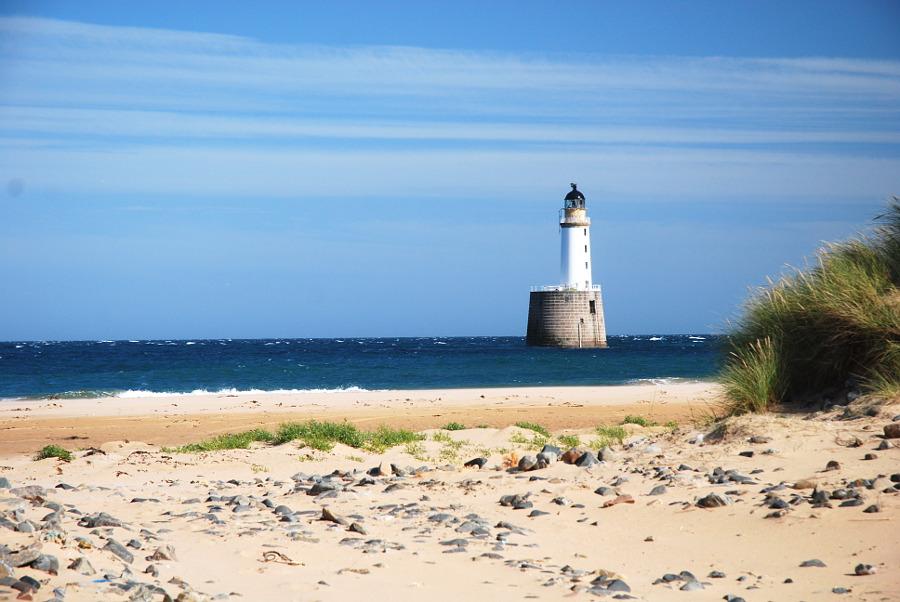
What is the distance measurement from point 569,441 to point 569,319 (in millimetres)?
47654

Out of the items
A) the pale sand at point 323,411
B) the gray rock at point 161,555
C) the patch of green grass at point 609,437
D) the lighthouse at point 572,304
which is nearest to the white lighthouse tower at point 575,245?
the lighthouse at point 572,304

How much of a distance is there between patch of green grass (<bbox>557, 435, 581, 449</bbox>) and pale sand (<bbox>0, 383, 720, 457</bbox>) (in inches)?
88.0

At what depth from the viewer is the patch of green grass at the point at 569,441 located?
11954 millimetres

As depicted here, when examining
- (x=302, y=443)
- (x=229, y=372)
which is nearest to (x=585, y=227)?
(x=229, y=372)

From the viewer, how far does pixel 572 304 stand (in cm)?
5938

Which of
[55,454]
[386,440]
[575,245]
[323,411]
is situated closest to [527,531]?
[386,440]

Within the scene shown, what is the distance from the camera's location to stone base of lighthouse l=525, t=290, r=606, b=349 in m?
59.5

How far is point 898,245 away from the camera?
10117 mm

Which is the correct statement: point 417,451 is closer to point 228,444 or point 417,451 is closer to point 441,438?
point 441,438

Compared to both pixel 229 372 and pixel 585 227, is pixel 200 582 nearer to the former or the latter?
pixel 229 372

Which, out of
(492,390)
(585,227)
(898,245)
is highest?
(585,227)

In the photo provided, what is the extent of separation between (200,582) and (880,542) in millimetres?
4266

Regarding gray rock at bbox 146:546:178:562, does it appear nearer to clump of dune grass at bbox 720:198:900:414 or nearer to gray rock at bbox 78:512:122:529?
gray rock at bbox 78:512:122:529

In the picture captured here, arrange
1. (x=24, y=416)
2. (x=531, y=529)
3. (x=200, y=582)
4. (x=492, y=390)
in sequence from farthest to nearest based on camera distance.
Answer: (x=492, y=390)
(x=24, y=416)
(x=531, y=529)
(x=200, y=582)
